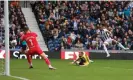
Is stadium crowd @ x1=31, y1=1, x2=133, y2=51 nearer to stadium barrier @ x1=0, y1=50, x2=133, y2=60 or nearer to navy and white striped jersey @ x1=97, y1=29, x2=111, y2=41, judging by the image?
navy and white striped jersey @ x1=97, y1=29, x2=111, y2=41

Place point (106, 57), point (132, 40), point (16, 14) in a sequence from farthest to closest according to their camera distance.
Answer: point (16, 14) < point (132, 40) < point (106, 57)

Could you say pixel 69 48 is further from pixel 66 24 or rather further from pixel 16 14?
pixel 16 14

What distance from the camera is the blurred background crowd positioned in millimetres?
31484

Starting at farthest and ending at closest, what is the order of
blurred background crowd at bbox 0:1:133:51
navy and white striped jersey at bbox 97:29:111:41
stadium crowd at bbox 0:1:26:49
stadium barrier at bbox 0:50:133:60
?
blurred background crowd at bbox 0:1:133:51 < stadium crowd at bbox 0:1:26:49 < navy and white striped jersey at bbox 97:29:111:41 < stadium barrier at bbox 0:50:133:60

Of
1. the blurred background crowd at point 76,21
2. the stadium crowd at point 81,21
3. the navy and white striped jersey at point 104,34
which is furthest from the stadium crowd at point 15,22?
the navy and white striped jersey at point 104,34

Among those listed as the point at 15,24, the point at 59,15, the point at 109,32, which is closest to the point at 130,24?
the point at 109,32

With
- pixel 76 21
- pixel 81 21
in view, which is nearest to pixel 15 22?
pixel 76 21

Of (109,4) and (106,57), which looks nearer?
(106,57)

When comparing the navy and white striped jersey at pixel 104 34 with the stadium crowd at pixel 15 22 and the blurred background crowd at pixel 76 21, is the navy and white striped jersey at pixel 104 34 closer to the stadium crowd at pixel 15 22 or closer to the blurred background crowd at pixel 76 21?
the blurred background crowd at pixel 76 21

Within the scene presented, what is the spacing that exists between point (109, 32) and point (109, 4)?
5.91 meters

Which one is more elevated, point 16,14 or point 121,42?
point 16,14

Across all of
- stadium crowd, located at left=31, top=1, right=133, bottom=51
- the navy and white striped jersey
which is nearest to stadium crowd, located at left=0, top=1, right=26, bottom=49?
stadium crowd, located at left=31, top=1, right=133, bottom=51

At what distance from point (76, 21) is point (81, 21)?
1.80ft

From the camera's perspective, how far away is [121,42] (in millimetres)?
31594
